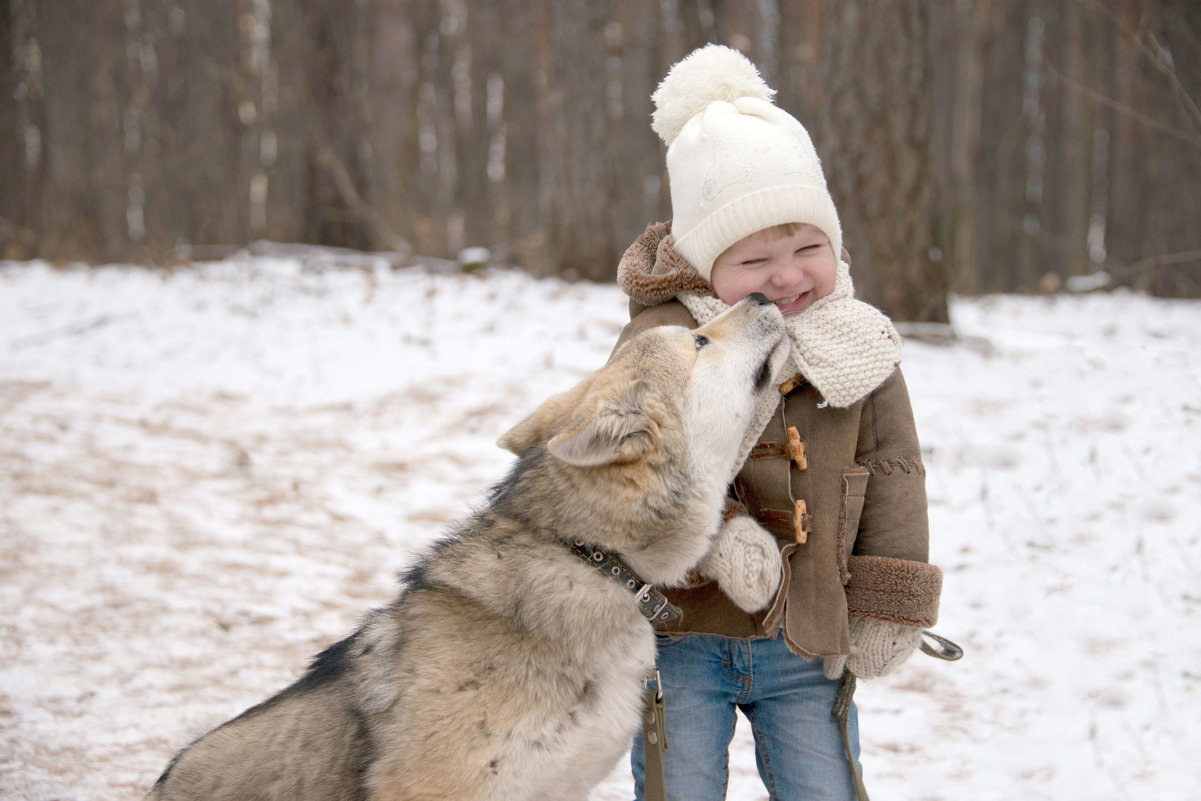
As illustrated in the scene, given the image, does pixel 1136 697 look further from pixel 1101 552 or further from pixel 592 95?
pixel 592 95

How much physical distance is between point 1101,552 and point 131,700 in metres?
4.86

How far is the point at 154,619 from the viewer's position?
455cm

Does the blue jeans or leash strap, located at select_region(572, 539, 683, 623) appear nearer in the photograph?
leash strap, located at select_region(572, 539, 683, 623)

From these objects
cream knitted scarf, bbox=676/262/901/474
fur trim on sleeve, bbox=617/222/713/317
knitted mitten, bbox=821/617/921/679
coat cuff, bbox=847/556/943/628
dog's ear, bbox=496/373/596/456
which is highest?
fur trim on sleeve, bbox=617/222/713/317

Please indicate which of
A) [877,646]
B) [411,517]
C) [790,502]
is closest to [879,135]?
[411,517]

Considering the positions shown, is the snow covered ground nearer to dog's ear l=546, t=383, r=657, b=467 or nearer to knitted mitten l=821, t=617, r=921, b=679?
knitted mitten l=821, t=617, r=921, b=679

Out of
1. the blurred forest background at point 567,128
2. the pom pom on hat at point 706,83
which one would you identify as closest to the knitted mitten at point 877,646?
the pom pom on hat at point 706,83

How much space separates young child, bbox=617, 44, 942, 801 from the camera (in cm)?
235

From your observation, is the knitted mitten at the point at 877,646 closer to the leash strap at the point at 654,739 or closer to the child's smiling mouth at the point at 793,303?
the leash strap at the point at 654,739

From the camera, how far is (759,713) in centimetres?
260

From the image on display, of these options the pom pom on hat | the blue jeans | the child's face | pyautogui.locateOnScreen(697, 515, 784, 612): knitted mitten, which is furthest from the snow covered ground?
the pom pom on hat

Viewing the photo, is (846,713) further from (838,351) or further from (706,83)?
(706,83)

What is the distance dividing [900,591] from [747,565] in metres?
0.42

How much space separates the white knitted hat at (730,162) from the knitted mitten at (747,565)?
83 centimetres
